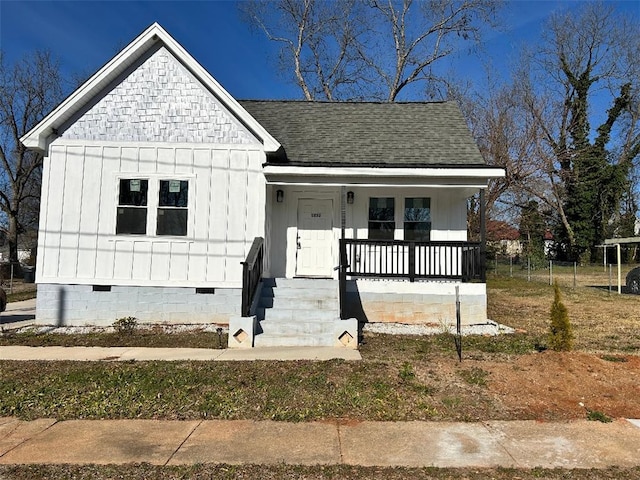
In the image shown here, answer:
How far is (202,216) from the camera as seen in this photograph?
9.95 meters

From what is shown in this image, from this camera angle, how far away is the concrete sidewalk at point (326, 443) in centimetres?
387

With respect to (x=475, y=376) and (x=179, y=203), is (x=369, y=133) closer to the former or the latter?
(x=179, y=203)

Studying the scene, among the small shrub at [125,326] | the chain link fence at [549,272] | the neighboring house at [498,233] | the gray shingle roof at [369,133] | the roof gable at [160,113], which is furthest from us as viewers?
the neighboring house at [498,233]

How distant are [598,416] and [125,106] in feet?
34.4

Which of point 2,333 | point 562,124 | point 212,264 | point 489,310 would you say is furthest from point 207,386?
point 562,124

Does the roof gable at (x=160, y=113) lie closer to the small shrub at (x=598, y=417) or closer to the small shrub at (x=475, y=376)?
the small shrub at (x=475, y=376)

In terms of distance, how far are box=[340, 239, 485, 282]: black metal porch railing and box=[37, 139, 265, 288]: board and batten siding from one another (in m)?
2.29

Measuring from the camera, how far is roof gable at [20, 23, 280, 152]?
9680 mm

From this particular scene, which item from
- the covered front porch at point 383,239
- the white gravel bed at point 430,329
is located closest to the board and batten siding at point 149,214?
the covered front porch at point 383,239

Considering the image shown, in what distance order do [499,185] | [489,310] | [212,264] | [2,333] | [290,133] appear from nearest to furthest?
1. [2,333]
2. [212,264]
3. [290,133]
4. [489,310]
5. [499,185]

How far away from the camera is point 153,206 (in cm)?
991

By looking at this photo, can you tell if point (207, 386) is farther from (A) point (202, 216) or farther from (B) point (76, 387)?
(A) point (202, 216)

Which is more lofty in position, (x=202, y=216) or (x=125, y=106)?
(x=125, y=106)

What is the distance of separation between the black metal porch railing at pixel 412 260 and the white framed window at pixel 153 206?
12.3 ft
